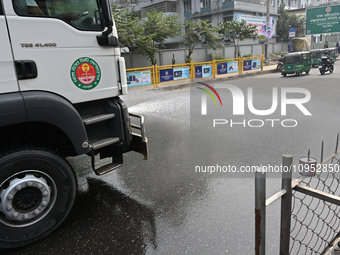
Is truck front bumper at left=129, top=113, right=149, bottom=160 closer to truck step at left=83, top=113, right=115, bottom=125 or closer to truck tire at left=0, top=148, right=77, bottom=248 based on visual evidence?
truck step at left=83, top=113, right=115, bottom=125

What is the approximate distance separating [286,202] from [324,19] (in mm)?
32015

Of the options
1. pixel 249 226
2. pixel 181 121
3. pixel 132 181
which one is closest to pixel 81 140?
pixel 132 181

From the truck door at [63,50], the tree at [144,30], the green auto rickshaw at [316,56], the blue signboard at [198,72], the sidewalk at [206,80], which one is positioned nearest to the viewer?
the truck door at [63,50]

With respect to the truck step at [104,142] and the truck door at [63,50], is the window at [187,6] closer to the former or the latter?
the truck door at [63,50]

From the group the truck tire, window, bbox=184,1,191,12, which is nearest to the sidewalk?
the truck tire

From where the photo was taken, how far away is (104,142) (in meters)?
3.52

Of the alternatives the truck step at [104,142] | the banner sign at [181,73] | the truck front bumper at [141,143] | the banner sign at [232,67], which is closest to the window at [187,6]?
the banner sign at [232,67]

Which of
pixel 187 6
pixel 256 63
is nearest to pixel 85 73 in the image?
pixel 256 63

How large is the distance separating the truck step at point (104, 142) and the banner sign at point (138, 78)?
447 inches

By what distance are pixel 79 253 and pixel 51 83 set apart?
177cm

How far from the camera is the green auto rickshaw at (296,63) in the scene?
56.2 ft

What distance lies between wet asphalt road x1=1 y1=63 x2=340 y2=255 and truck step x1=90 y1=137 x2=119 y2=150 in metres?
0.83

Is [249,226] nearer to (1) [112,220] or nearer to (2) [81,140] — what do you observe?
(1) [112,220]

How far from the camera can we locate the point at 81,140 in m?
3.22
